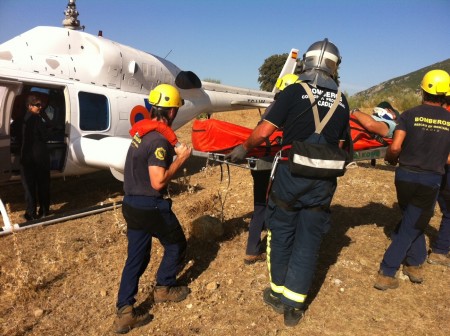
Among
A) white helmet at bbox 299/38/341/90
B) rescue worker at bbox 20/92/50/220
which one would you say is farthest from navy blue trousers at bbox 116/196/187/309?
rescue worker at bbox 20/92/50/220

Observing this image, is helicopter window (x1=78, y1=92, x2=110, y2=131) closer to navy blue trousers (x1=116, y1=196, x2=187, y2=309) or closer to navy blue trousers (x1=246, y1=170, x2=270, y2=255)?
navy blue trousers (x1=246, y1=170, x2=270, y2=255)

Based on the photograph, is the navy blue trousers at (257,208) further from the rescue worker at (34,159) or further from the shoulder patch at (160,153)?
the rescue worker at (34,159)

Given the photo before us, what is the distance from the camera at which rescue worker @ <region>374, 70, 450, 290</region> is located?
3.62 m

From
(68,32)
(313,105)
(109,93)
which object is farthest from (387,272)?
(68,32)

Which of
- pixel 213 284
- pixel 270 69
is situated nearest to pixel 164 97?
pixel 213 284

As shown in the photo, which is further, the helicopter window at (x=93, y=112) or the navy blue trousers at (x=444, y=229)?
the helicopter window at (x=93, y=112)

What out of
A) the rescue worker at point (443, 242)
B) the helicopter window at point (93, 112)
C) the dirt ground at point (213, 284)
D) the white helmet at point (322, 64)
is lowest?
the dirt ground at point (213, 284)

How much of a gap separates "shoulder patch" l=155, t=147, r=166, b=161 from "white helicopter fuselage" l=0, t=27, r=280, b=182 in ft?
11.1

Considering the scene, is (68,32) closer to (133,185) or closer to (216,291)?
(133,185)

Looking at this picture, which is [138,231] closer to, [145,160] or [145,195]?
[145,195]

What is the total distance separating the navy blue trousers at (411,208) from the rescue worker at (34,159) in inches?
199

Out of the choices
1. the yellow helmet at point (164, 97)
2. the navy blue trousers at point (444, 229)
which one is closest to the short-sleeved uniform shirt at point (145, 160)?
the yellow helmet at point (164, 97)

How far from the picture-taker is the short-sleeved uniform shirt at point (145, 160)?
3045 millimetres

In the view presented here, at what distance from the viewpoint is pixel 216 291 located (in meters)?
3.82
